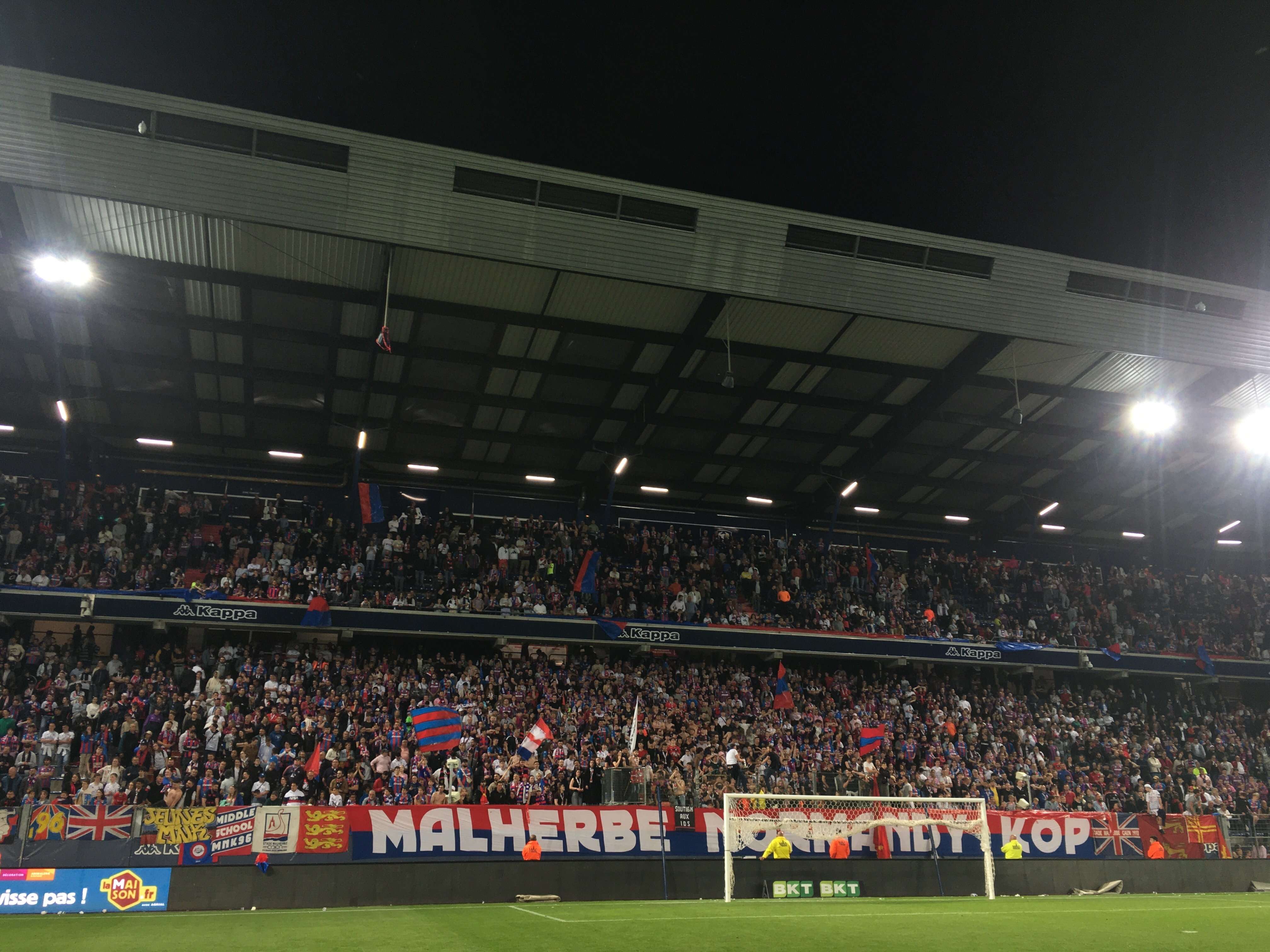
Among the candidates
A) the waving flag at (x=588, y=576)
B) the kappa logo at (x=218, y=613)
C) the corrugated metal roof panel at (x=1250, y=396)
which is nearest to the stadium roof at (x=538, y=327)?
the corrugated metal roof panel at (x=1250, y=396)

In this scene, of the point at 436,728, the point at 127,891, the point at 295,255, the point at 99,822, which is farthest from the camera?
the point at 436,728

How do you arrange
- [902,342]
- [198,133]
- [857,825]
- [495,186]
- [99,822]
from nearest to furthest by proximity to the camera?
1. [99,822]
2. [198,133]
3. [495,186]
4. [857,825]
5. [902,342]

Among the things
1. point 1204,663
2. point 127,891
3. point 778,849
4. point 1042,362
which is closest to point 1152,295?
point 1042,362

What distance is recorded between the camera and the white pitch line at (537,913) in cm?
1410

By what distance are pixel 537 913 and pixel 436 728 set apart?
9651 millimetres

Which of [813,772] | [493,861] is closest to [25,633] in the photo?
[493,861]

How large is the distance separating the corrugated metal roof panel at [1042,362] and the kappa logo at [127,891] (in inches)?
1049

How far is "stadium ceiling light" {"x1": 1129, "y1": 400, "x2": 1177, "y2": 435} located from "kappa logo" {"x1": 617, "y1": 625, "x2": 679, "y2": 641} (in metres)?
17.8

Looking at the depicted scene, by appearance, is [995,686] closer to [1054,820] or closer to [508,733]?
[1054,820]

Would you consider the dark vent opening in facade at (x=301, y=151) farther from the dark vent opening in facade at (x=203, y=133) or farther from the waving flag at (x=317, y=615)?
the waving flag at (x=317, y=615)

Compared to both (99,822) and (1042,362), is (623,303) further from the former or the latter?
(99,822)

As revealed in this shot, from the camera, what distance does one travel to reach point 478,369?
95.4 ft

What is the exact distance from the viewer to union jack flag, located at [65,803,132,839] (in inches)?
730

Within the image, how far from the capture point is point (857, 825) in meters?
23.1
